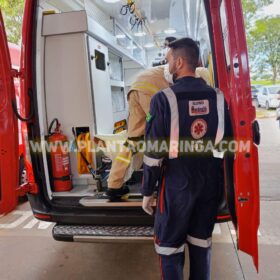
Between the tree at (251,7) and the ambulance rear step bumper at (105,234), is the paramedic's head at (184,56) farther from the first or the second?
the tree at (251,7)

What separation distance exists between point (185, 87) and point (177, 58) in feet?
0.63

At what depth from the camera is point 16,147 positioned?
7.57 ft

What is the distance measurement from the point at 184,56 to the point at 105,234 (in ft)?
4.91

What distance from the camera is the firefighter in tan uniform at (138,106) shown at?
7.63 ft

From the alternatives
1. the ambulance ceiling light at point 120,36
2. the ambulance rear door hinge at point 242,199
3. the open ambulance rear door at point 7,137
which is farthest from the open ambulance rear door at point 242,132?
the ambulance ceiling light at point 120,36

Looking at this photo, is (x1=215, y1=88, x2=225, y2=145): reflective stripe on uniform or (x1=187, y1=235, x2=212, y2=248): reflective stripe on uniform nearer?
(x1=215, y1=88, x2=225, y2=145): reflective stripe on uniform

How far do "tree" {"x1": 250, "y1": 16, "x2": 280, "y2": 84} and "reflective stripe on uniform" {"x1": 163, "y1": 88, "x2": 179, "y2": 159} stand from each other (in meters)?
14.7

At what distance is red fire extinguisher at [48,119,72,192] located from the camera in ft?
9.57

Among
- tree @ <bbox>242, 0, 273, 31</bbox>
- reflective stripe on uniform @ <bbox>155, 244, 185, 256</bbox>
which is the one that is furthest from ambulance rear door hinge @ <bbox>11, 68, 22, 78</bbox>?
tree @ <bbox>242, 0, 273, 31</bbox>

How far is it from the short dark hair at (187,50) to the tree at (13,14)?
514 cm

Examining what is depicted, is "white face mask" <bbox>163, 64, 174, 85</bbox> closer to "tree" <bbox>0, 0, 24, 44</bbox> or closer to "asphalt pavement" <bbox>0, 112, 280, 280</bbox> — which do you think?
"asphalt pavement" <bbox>0, 112, 280, 280</bbox>

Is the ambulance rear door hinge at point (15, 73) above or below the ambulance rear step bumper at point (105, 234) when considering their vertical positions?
above

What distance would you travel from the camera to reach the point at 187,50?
67.2 inches

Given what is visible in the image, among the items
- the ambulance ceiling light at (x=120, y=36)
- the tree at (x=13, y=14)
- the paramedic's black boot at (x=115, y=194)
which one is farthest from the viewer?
the ambulance ceiling light at (x=120, y=36)
